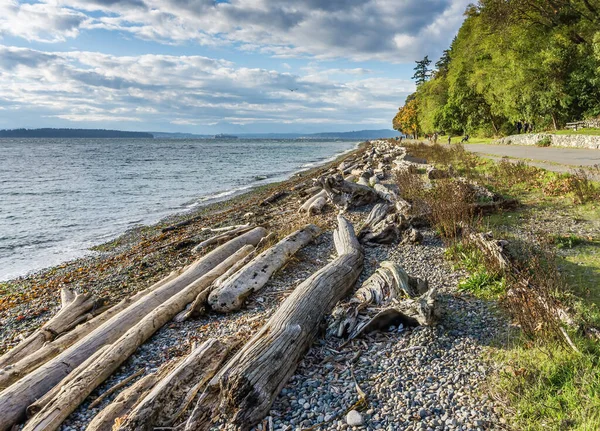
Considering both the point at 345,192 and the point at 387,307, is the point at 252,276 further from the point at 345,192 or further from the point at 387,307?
the point at 345,192

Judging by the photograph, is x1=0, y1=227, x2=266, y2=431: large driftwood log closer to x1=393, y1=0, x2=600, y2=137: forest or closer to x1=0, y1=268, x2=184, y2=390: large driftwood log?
x1=0, y1=268, x2=184, y2=390: large driftwood log

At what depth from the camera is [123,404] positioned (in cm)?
415

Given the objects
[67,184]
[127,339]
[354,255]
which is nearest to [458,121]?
[67,184]

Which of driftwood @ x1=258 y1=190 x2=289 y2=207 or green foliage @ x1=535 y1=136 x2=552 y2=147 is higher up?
green foliage @ x1=535 y1=136 x2=552 y2=147

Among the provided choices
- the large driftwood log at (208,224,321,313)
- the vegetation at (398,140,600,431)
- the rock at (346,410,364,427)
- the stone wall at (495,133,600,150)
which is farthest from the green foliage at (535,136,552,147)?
the rock at (346,410,364,427)

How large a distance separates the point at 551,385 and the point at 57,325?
722 centimetres

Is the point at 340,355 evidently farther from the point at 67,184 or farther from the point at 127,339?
the point at 67,184

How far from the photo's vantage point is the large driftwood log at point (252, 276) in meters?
6.62

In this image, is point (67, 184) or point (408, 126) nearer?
point (67, 184)

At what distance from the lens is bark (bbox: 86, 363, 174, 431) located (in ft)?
12.9

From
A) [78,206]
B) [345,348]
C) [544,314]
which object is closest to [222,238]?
[345,348]

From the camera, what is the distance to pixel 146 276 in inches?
379

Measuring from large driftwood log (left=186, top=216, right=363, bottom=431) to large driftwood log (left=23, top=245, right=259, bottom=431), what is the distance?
168 centimetres

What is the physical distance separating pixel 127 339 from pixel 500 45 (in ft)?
133
